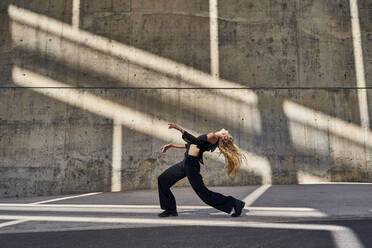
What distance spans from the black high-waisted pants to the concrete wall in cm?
448

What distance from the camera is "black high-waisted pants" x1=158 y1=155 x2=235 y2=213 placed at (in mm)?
3697

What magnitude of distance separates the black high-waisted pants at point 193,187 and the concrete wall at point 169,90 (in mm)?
4477

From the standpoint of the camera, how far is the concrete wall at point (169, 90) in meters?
8.31

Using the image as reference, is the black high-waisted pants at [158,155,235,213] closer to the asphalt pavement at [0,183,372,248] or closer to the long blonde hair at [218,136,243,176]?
the asphalt pavement at [0,183,372,248]

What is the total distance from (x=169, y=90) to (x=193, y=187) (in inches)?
209

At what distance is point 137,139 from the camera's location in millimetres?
8406

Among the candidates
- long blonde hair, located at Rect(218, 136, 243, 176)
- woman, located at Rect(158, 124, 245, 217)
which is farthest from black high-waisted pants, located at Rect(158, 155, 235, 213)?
long blonde hair, located at Rect(218, 136, 243, 176)

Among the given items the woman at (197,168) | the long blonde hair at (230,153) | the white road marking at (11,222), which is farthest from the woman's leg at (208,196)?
the white road marking at (11,222)

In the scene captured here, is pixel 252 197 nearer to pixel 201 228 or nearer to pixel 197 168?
pixel 197 168

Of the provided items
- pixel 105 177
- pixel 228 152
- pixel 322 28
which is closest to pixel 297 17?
pixel 322 28

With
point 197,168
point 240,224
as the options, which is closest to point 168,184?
point 197,168

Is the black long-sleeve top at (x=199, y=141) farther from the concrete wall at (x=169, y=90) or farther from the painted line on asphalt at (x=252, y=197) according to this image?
the concrete wall at (x=169, y=90)

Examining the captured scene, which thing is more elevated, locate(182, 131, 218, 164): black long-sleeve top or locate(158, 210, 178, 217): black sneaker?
locate(182, 131, 218, 164): black long-sleeve top

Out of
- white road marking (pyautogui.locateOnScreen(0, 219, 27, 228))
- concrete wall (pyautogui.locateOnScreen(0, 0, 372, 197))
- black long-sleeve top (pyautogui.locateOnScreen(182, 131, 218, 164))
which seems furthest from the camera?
concrete wall (pyautogui.locateOnScreen(0, 0, 372, 197))
